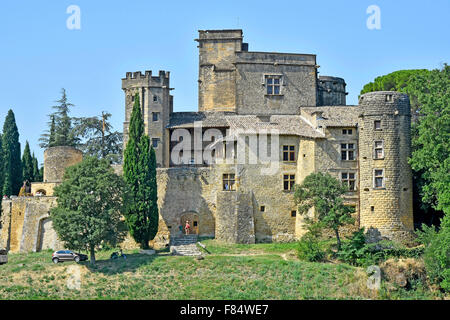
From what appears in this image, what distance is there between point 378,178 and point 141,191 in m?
15.6

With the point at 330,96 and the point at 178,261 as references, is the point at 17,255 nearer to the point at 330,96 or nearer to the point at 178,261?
the point at 178,261

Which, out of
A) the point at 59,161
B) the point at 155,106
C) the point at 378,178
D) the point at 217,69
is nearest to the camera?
the point at 378,178

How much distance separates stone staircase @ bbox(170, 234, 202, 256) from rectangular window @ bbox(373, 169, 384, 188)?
12.3 meters

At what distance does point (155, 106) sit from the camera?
2125 inches

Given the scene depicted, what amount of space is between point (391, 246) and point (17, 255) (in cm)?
2548

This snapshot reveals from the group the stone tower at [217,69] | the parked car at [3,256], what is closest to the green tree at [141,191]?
the parked car at [3,256]

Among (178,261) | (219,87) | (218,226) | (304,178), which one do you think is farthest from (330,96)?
(178,261)

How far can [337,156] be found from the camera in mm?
47875

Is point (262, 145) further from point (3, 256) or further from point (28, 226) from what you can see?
point (3, 256)

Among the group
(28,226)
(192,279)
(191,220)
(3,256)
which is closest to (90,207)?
(192,279)

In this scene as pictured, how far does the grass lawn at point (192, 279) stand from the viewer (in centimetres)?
3906

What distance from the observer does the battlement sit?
5406cm

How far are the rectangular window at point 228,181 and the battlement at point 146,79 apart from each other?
9540 mm

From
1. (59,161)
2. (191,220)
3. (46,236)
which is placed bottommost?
(46,236)
